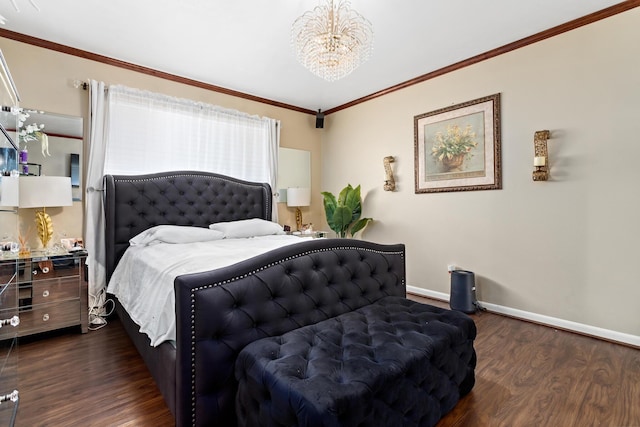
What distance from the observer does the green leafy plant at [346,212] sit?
429 cm

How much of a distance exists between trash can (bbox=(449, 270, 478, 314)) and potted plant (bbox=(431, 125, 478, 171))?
1214 millimetres

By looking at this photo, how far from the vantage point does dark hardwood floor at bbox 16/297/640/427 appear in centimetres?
161

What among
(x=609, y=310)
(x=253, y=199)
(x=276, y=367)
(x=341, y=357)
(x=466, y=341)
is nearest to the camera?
(x=276, y=367)

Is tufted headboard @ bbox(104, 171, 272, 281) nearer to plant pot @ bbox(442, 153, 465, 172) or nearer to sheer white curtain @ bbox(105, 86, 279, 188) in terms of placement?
sheer white curtain @ bbox(105, 86, 279, 188)

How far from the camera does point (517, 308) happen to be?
3.04 metres

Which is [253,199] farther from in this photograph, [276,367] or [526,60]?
[526,60]

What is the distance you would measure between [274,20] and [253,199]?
2.11 metres

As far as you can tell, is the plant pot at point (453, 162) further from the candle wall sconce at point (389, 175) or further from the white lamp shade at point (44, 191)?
the white lamp shade at point (44, 191)

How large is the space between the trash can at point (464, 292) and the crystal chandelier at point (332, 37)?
7.63ft

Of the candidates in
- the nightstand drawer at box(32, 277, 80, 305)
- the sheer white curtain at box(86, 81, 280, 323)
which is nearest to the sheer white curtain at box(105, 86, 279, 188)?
the sheer white curtain at box(86, 81, 280, 323)

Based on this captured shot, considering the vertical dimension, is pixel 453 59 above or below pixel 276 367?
above

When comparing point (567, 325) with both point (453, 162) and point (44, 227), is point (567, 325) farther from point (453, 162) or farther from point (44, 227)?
point (44, 227)

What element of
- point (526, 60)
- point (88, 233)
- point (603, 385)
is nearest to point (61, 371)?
point (88, 233)

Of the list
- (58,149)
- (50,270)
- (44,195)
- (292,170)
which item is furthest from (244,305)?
(292,170)
